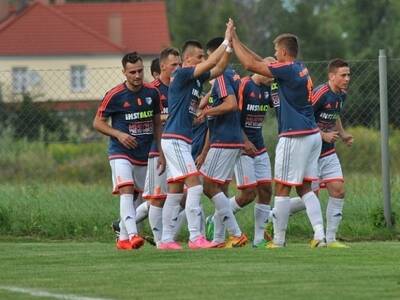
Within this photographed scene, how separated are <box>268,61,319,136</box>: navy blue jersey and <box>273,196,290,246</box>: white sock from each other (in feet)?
2.35

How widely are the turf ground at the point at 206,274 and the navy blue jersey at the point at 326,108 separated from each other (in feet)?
5.81

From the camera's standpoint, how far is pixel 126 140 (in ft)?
46.6

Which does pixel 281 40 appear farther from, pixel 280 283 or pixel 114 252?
pixel 280 283

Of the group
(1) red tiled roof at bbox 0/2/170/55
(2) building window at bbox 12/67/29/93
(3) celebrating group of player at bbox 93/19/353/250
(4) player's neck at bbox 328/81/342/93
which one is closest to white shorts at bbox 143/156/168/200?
(3) celebrating group of player at bbox 93/19/353/250

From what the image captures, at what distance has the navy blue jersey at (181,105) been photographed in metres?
13.9

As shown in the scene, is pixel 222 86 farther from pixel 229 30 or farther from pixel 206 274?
pixel 206 274

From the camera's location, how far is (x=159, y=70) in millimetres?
15859

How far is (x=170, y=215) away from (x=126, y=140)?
88 cm

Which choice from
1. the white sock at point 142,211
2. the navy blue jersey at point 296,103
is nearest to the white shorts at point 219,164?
the navy blue jersey at point 296,103

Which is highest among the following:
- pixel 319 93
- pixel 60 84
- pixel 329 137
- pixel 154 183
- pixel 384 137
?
pixel 60 84

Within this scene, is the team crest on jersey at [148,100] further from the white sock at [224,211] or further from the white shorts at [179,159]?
the white sock at [224,211]

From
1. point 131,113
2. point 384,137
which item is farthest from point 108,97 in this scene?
point 384,137

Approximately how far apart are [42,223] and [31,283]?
284 inches

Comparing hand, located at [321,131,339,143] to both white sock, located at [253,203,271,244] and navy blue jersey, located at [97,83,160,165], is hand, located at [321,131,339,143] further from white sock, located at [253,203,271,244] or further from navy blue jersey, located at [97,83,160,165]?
navy blue jersey, located at [97,83,160,165]
